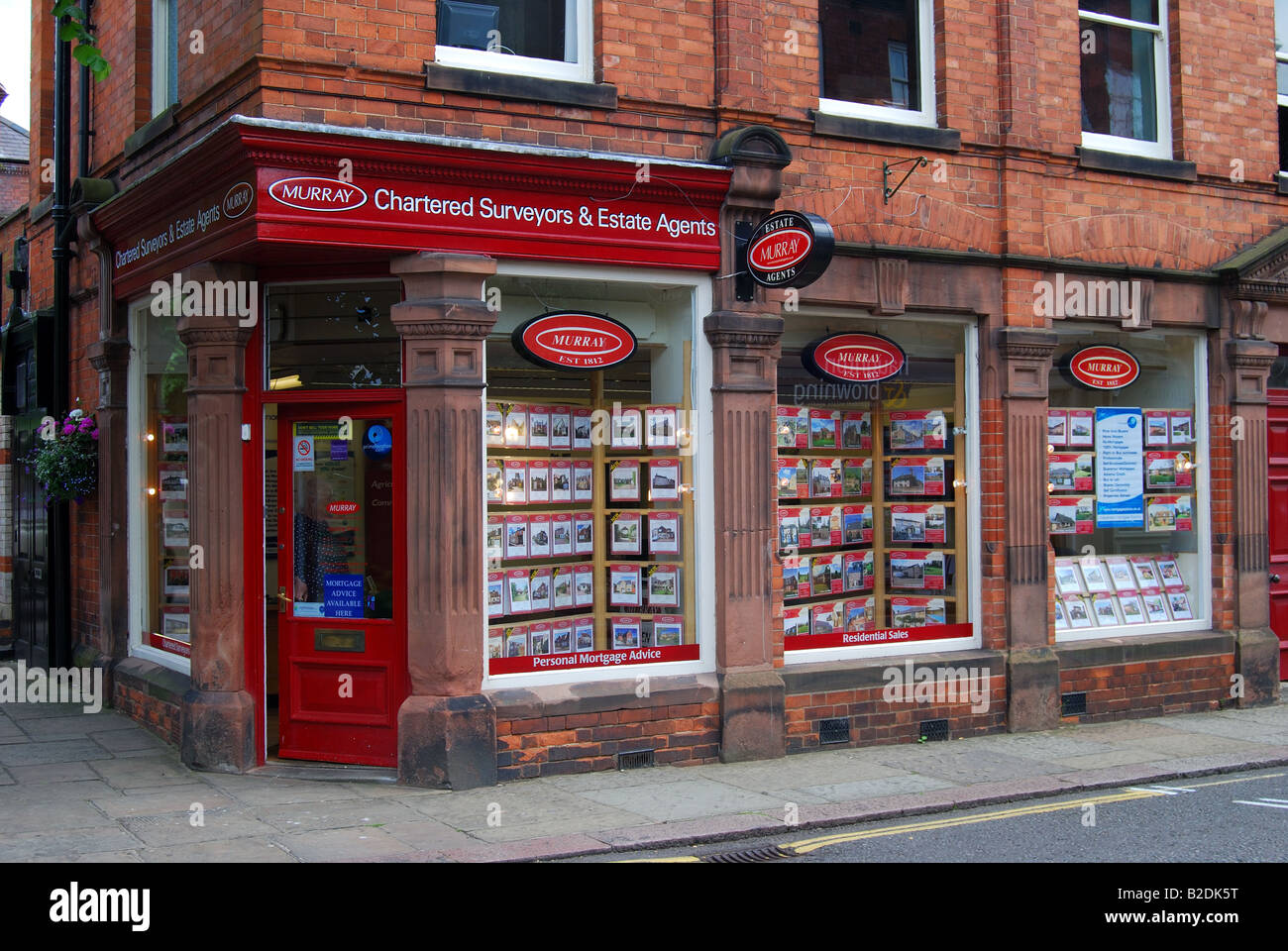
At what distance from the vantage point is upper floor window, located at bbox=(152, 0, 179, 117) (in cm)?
988

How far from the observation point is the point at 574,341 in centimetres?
876

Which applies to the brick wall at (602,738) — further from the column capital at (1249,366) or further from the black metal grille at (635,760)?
the column capital at (1249,366)

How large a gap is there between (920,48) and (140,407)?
715 cm

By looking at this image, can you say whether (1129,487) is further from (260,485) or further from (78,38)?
(78,38)

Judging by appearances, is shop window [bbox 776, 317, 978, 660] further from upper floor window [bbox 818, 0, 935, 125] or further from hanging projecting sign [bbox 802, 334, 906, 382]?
upper floor window [bbox 818, 0, 935, 125]

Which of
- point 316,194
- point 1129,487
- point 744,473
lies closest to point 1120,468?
point 1129,487

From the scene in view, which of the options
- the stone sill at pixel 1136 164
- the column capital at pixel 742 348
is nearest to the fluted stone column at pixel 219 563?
the column capital at pixel 742 348

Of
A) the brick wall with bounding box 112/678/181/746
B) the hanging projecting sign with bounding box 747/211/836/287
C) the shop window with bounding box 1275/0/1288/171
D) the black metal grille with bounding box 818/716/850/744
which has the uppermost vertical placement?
the shop window with bounding box 1275/0/1288/171

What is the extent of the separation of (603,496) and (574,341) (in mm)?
1226

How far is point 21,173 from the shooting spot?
2120cm

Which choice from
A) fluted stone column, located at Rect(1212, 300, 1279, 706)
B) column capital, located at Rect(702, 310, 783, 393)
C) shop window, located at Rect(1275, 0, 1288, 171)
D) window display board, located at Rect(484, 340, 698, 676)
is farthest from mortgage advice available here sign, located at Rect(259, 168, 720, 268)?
shop window, located at Rect(1275, 0, 1288, 171)

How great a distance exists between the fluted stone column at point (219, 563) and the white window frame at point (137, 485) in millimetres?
2093

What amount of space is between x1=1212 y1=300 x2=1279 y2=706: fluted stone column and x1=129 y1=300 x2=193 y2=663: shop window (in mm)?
9206

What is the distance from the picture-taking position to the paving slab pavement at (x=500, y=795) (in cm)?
672
